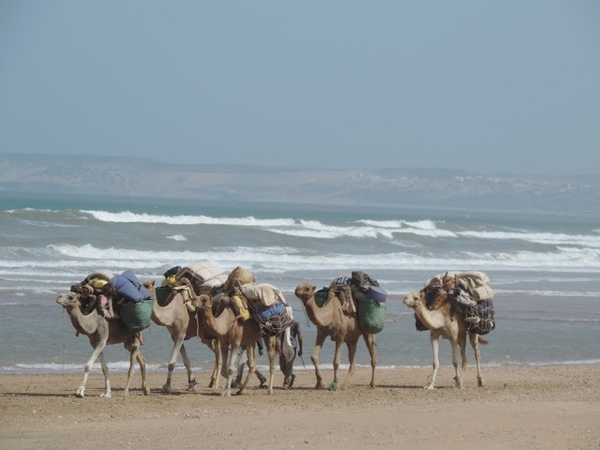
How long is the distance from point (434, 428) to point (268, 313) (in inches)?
144

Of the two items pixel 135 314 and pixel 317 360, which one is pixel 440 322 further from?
pixel 135 314

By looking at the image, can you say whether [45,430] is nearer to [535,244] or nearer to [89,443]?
[89,443]

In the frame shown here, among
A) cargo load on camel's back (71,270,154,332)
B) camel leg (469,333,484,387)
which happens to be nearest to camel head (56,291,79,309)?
cargo load on camel's back (71,270,154,332)

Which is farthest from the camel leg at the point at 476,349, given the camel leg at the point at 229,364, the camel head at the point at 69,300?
the camel head at the point at 69,300

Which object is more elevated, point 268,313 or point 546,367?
point 268,313

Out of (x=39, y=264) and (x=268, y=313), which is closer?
(x=268, y=313)

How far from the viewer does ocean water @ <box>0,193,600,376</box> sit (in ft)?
62.0

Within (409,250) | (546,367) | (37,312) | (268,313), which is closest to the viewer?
(268,313)

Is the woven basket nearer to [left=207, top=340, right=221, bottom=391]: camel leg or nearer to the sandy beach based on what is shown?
the sandy beach

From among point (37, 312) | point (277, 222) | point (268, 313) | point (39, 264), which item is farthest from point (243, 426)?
point (277, 222)

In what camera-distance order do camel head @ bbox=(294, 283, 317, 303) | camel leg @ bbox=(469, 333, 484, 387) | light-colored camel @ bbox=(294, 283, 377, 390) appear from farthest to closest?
camel leg @ bbox=(469, 333, 484, 387) → light-colored camel @ bbox=(294, 283, 377, 390) → camel head @ bbox=(294, 283, 317, 303)

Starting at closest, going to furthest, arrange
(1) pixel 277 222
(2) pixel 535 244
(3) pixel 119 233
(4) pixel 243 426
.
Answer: (4) pixel 243 426 < (3) pixel 119 233 < (2) pixel 535 244 < (1) pixel 277 222

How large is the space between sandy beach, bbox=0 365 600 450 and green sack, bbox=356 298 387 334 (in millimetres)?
931

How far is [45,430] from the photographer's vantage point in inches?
463
